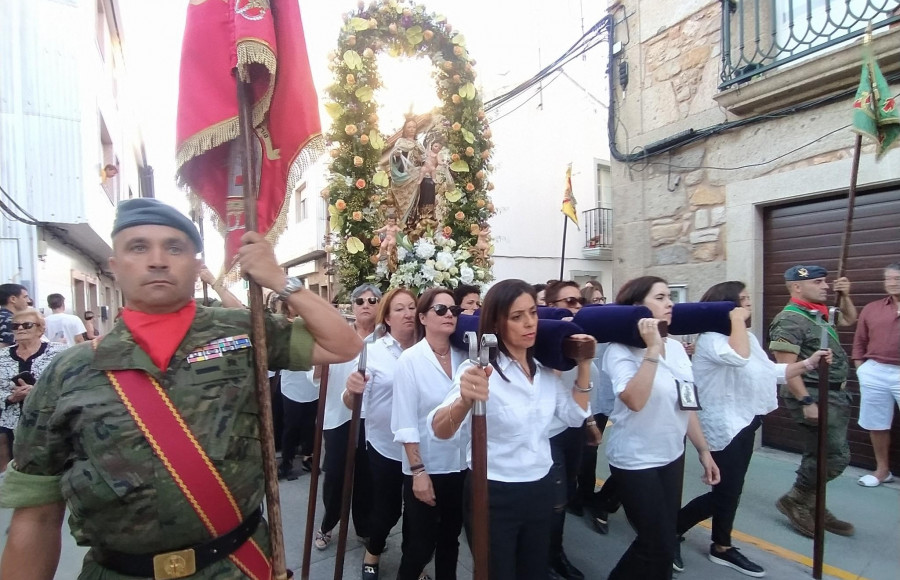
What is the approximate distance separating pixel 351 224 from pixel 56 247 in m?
9.17

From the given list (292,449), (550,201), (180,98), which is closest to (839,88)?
(180,98)

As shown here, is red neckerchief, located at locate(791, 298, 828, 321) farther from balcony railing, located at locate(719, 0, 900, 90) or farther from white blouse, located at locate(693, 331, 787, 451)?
balcony railing, located at locate(719, 0, 900, 90)

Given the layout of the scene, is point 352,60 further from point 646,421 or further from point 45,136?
point 45,136

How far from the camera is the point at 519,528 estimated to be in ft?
8.07

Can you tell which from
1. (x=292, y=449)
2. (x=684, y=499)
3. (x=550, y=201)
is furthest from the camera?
(x=550, y=201)

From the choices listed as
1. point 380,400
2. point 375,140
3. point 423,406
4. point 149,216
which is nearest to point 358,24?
point 375,140

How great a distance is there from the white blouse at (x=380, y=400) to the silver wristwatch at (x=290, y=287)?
5.69 ft

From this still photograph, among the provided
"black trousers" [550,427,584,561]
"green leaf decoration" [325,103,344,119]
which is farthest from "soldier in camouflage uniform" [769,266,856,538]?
"green leaf decoration" [325,103,344,119]

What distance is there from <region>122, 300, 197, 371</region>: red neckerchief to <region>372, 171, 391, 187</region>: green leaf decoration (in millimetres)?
3704

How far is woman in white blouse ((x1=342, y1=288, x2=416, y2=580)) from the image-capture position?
3.42m

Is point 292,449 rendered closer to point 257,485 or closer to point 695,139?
point 257,485

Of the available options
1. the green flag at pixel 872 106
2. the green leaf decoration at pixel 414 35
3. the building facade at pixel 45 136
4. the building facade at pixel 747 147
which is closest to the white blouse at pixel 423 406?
the green flag at pixel 872 106

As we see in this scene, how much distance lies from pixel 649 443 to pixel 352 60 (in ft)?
14.0

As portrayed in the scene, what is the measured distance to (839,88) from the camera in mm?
5195
